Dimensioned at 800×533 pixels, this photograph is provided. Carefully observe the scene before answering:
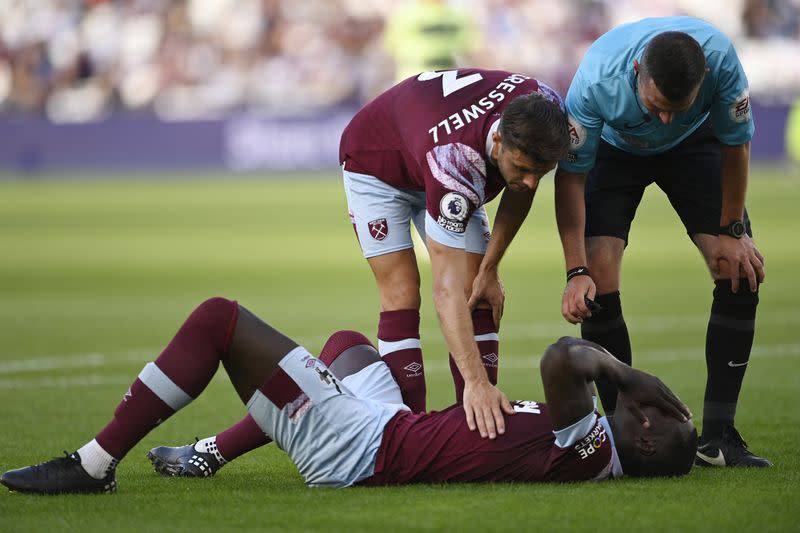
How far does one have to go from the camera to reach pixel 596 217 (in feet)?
21.1

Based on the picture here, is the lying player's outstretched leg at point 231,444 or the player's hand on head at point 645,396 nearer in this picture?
the player's hand on head at point 645,396

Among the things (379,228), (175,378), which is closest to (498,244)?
(379,228)

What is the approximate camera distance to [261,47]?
107 feet

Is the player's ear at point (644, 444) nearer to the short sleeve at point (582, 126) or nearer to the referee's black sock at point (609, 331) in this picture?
the referee's black sock at point (609, 331)

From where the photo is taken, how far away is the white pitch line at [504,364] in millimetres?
8617

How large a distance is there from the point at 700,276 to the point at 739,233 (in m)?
8.33

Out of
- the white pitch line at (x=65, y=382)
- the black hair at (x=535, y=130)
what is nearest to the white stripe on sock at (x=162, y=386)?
the black hair at (x=535, y=130)

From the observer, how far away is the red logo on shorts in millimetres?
6465

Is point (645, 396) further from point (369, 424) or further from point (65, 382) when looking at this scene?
point (65, 382)

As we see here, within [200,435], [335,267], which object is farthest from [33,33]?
[200,435]

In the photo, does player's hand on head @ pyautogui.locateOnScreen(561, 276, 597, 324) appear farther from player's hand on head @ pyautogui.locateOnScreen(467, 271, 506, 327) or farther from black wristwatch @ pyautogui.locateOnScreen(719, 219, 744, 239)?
black wristwatch @ pyautogui.locateOnScreen(719, 219, 744, 239)

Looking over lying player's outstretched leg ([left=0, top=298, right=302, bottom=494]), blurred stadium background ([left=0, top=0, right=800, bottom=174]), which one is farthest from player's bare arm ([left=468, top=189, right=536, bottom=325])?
blurred stadium background ([left=0, top=0, right=800, bottom=174])

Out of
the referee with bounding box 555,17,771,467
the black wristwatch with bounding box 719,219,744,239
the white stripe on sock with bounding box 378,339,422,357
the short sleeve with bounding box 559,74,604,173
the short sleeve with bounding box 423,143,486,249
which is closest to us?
the short sleeve with bounding box 423,143,486,249

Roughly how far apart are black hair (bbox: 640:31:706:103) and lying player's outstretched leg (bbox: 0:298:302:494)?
187 cm
